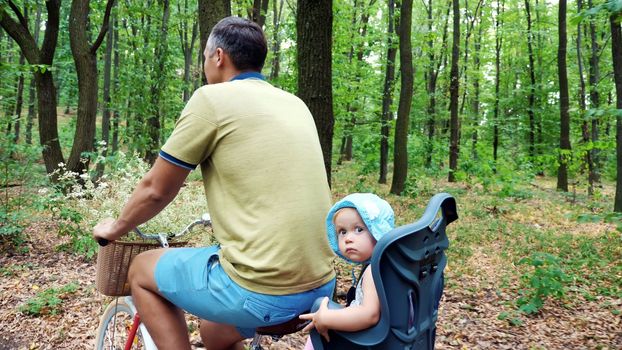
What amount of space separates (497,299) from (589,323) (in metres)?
1.03

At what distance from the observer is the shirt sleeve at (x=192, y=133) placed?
1.85 meters

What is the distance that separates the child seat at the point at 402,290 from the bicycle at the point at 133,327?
401 millimetres

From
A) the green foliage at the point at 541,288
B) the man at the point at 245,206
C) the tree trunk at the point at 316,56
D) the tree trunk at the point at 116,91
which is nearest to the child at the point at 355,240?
the man at the point at 245,206

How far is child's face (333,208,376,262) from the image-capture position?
1760 millimetres

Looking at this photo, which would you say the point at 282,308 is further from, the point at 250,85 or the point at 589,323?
the point at 589,323

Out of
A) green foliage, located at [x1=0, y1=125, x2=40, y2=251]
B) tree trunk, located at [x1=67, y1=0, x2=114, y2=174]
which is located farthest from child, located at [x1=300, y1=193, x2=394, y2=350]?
tree trunk, located at [x1=67, y1=0, x2=114, y2=174]

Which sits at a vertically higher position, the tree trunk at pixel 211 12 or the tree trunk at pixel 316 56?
the tree trunk at pixel 211 12

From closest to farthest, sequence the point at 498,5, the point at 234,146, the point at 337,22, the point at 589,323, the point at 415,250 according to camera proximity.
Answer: the point at 415,250 → the point at 234,146 → the point at 589,323 → the point at 337,22 → the point at 498,5

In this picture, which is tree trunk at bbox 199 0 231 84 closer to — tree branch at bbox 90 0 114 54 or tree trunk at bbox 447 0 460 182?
tree branch at bbox 90 0 114 54

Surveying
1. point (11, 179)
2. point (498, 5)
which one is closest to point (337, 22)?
point (11, 179)

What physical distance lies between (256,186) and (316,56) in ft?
10.1

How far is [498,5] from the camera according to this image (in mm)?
25797

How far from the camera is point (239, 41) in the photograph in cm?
205

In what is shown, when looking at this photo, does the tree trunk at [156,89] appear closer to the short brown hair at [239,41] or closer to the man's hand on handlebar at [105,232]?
the man's hand on handlebar at [105,232]
